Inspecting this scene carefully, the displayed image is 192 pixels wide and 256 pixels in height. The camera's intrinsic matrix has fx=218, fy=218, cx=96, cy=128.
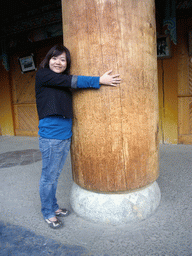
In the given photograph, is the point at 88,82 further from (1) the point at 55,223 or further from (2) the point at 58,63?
(1) the point at 55,223

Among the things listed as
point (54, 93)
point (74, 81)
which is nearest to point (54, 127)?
point (54, 93)


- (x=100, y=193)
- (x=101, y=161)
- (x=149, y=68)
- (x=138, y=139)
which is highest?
(x=149, y=68)

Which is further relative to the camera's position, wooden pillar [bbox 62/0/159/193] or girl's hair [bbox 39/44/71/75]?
girl's hair [bbox 39/44/71/75]

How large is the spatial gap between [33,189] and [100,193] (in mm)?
1225

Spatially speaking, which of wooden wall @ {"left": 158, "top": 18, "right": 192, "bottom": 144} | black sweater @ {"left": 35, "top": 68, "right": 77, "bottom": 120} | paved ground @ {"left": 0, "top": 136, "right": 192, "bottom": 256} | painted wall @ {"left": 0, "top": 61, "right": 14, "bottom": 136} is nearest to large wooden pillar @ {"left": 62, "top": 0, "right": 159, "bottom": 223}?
black sweater @ {"left": 35, "top": 68, "right": 77, "bottom": 120}

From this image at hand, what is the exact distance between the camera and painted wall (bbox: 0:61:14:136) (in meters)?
6.59

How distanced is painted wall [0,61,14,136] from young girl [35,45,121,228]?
17.5ft

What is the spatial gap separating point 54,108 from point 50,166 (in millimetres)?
497

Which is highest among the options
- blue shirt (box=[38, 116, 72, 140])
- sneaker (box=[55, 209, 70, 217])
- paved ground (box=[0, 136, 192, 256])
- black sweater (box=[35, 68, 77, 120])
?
black sweater (box=[35, 68, 77, 120])

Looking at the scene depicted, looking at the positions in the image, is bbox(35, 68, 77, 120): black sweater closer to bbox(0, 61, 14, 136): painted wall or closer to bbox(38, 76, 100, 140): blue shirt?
bbox(38, 76, 100, 140): blue shirt

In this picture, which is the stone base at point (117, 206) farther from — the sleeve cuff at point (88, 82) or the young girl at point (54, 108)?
the sleeve cuff at point (88, 82)

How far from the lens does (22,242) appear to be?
1687 millimetres

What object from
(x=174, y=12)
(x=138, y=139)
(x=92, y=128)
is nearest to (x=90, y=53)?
(x=92, y=128)

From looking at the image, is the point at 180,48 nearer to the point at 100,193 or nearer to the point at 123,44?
the point at 123,44
